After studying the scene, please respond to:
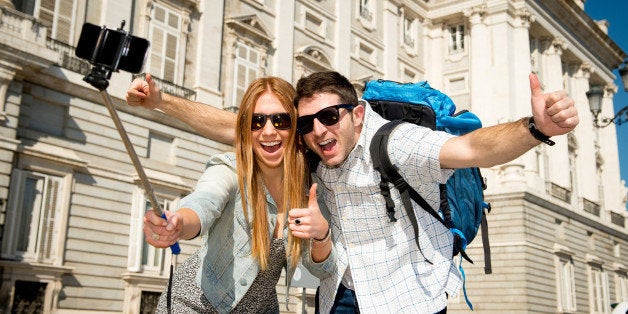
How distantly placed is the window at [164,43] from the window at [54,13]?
244cm

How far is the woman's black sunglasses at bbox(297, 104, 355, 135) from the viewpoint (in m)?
3.19

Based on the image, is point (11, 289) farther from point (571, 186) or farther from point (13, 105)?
point (571, 186)

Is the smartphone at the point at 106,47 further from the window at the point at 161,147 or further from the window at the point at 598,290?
the window at the point at 598,290

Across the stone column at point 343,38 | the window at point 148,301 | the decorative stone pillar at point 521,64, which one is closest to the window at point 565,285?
the decorative stone pillar at point 521,64

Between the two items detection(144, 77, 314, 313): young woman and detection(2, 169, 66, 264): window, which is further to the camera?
detection(2, 169, 66, 264): window

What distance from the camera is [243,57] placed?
802 inches

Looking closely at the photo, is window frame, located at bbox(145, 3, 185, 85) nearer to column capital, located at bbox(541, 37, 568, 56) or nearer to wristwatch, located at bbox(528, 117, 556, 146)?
wristwatch, located at bbox(528, 117, 556, 146)

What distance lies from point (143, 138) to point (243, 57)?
5.19 m

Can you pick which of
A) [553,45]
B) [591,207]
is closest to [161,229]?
[591,207]

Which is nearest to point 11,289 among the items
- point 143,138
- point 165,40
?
point 143,138

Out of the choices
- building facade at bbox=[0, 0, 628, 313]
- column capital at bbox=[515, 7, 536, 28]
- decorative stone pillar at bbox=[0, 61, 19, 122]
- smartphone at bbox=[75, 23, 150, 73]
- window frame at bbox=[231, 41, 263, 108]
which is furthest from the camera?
column capital at bbox=[515, 7, 536, 28]

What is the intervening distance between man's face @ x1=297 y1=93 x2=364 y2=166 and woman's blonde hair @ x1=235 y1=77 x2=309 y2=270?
81 mm

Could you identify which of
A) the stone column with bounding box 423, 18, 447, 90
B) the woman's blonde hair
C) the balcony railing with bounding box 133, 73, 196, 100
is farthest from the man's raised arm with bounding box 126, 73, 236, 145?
the stone column with bounding box 423, 18, 447, 90

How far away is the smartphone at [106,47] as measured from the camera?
6.79 feet
